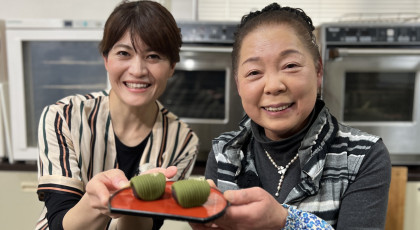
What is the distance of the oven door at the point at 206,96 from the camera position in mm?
1881

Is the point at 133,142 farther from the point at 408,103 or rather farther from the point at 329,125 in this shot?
the point at 408,103

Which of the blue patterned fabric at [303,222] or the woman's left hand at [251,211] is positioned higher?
the woman's left hand at [251,211]

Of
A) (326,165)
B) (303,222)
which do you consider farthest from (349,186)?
(303,222)

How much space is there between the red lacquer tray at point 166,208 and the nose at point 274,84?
11.3 inches

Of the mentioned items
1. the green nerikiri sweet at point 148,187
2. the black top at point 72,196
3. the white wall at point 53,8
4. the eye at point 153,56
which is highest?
the white wall at point 53,8

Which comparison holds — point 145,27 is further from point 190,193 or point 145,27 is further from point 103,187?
point 190,193

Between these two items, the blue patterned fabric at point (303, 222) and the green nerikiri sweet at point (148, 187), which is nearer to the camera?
the green nerikiri sweet at point (148, 187)

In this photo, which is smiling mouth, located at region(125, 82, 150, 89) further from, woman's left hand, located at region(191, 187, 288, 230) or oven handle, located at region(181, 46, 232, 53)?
woman's left hand, located at region(191, 187, 288, 230)

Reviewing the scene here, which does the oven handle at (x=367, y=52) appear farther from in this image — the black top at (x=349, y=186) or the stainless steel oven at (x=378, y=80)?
the black top at (x=349, y=186)

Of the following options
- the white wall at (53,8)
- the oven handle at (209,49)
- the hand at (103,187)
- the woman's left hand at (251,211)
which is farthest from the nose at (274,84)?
the white wall at (53,8)

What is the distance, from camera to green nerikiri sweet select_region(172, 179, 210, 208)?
0.64 meters

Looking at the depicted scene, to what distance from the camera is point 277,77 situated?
0.85 metres

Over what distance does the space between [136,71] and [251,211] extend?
2.46ft

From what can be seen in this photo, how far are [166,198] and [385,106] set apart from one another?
5.32ft
